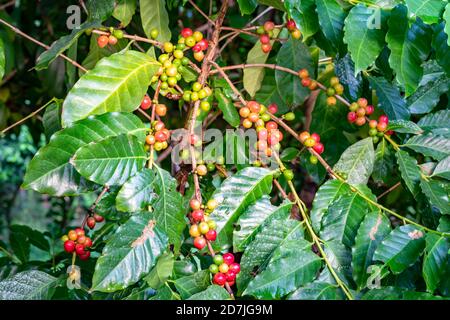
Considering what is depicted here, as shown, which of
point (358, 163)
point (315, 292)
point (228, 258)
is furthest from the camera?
point (358, 163)

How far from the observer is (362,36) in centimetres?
91

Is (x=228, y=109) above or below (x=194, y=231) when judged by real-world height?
above

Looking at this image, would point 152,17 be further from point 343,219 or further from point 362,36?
point 343,219

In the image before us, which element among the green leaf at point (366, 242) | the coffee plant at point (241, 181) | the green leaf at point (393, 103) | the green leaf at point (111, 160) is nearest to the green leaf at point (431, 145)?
the coffee plant at point (241, 181)

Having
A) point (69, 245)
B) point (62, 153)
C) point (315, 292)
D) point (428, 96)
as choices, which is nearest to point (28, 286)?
point (69, 245)

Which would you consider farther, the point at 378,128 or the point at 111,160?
the point at 378,128

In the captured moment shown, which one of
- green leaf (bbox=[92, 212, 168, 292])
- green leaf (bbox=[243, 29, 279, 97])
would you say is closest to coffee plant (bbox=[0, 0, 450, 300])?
green leaf (bbox=[92, 212, 168, 292])

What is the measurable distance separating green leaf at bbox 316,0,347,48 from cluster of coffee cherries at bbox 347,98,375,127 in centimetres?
28

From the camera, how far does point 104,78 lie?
0.94m

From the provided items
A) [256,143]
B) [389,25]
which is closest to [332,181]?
[256,143]

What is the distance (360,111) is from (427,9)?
1.21ft

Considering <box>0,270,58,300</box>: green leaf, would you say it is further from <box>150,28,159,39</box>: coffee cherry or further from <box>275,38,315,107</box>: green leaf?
<box>275,38,315,107</box>: green leaf

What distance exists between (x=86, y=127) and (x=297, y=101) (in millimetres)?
573

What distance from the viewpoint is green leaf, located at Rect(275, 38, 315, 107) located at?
4.11 ft
